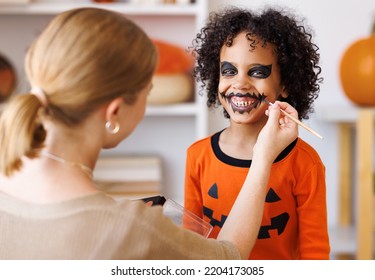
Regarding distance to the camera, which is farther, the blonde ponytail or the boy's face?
the boy's face

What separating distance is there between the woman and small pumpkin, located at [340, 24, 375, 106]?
3.19 ft

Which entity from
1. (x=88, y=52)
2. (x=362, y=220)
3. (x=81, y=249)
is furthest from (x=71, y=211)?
(x=362, y=220)

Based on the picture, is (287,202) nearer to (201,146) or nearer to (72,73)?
(201,146)

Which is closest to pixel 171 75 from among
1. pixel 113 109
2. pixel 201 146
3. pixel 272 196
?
pixel 201 146

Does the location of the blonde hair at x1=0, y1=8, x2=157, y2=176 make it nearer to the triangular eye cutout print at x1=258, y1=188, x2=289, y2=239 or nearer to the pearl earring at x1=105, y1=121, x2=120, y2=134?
the pearl earring at x1=105, y1=121, x2=120, y2=134

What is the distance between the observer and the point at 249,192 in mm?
758

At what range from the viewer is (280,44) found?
2.86ft

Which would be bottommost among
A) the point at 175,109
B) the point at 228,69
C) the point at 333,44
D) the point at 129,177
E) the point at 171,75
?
the point at 129,177

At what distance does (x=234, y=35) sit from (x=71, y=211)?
1.16 ft

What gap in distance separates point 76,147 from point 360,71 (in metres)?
1.10

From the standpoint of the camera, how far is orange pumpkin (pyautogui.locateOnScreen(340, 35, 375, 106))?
1.57 m

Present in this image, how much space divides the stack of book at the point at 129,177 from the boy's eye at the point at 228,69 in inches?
38.7

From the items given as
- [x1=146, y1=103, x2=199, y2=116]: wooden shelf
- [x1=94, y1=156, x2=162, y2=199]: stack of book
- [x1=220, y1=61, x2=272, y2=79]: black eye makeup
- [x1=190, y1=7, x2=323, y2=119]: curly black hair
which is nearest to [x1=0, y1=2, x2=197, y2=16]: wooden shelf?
[x1=146, y1=103, x2=199, y2=116]: wooden shelf
